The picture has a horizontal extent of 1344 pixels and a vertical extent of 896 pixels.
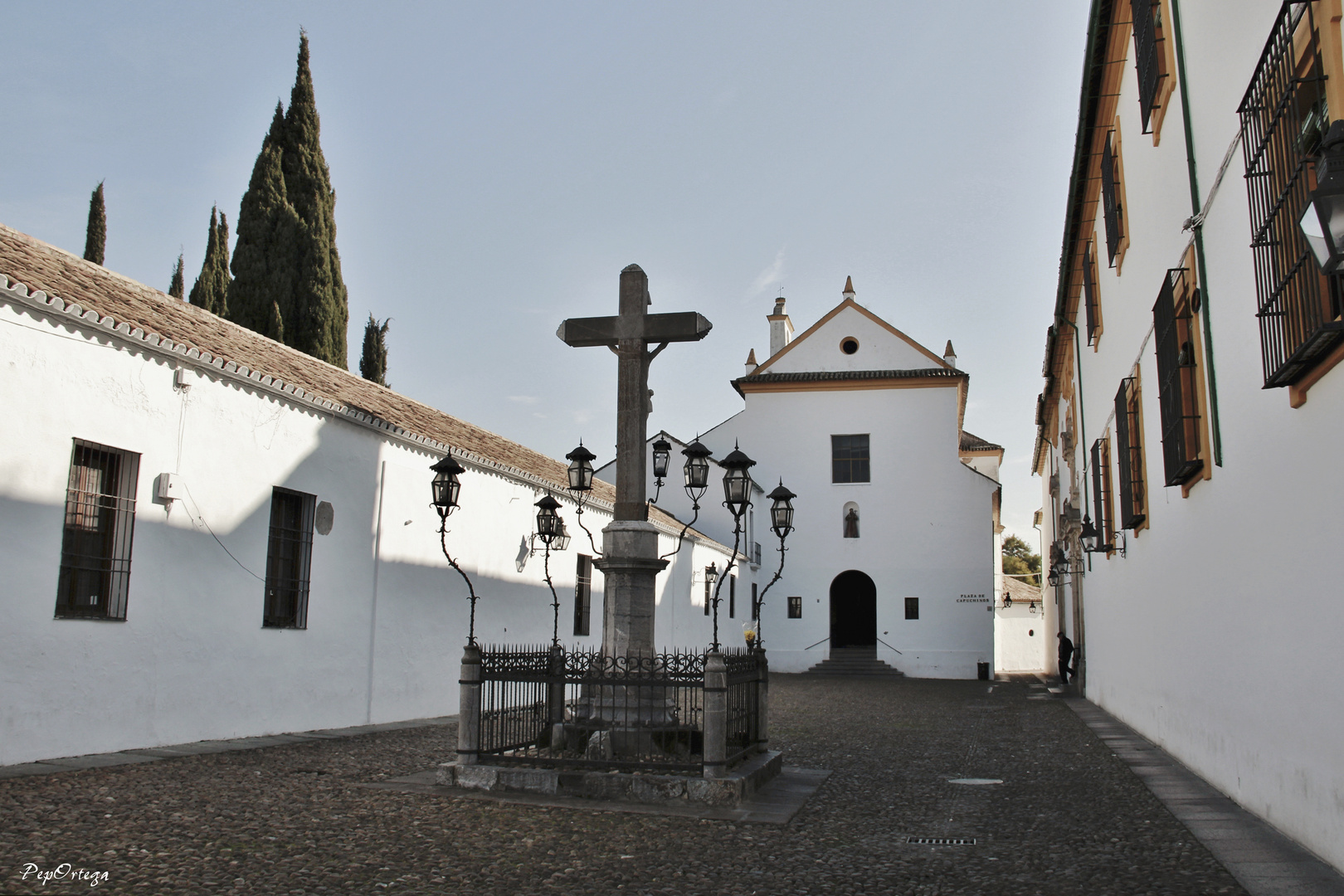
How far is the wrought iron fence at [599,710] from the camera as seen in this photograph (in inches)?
307

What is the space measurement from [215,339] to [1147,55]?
33.7 ft

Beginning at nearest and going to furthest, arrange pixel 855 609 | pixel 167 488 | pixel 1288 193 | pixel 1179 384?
pixel 1288 193, pixel 1179 384, pixel 167 488, pixel 855 609

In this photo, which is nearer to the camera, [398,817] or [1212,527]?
[398,817]

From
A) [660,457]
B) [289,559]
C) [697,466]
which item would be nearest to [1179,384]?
[697,466]

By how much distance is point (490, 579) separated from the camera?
51.5 ft

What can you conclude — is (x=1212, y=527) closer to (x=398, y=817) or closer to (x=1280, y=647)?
(x=1280, y=647)

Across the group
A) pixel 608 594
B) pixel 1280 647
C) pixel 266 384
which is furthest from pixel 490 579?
pixel 1280 647

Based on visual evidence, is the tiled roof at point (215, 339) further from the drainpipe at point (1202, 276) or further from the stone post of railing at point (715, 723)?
the drainpipe at point (1202, 276)

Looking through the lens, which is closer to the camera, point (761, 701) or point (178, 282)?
point (761, 701)

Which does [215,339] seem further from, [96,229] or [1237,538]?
[96,229]

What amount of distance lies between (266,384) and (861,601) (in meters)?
26.8

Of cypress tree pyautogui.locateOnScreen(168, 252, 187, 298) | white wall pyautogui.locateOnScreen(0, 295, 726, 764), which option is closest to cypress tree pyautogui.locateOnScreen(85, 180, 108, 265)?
cypress tree pyautogui.locateOnScreen(168, 252, 187, 298)

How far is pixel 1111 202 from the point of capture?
12.6m

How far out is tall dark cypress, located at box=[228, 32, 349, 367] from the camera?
24875mm
